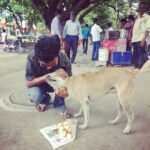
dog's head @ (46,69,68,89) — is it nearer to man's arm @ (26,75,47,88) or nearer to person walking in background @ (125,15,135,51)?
man's arm @ (26,75,47,88)

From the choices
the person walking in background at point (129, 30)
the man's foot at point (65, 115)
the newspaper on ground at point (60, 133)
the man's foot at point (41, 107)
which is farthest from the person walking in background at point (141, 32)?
the newspaper on ground at point (60, 133)

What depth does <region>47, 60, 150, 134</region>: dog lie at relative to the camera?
487 centimetres

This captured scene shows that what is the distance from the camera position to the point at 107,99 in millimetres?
6879

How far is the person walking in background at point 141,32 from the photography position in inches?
378

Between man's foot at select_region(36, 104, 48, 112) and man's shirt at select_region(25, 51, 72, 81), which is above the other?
man's shirt at select_region(25, 51, 72, 81)

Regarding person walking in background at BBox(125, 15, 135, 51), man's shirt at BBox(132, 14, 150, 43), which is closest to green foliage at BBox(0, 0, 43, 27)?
person walking in background at BBox(125, 15, 135, 51)

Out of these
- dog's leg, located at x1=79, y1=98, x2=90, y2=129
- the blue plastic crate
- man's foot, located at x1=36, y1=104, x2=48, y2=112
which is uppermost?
dog's leg, located at x1=79, y1=98, x2=90, y2=129

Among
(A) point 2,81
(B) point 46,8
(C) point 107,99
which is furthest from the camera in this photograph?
(B) point 46,8

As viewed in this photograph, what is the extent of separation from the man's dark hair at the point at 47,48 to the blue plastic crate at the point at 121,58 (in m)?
7.57

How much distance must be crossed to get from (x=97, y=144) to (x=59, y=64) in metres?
1.41

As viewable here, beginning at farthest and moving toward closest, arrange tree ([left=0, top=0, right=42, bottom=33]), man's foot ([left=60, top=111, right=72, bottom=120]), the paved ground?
tree ([left=0, top=0, right=42, bottom=33]) → man's foot ([left=60, top=111, right=72, bottom=120]) → the paved ground

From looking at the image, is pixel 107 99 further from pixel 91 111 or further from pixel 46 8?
pixel 46 8

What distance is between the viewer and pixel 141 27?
9.81 meters

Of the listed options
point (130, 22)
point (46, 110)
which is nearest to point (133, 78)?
point (46, 110)
